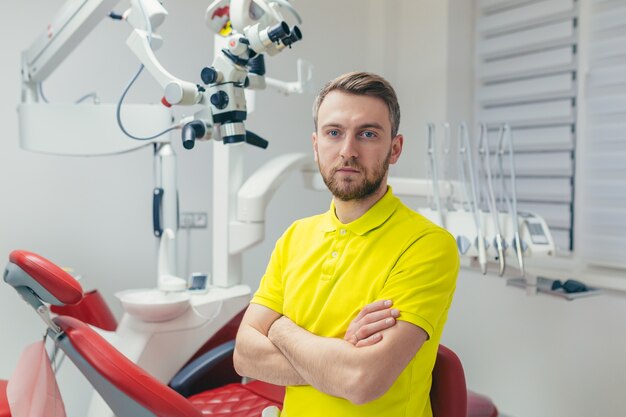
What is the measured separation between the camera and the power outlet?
321 cm

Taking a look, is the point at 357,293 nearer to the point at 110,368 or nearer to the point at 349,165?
the point at 349,165

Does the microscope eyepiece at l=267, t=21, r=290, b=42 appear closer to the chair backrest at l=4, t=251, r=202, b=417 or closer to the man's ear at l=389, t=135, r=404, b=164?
the man's ear at l=389, t=135, r=404, b=164

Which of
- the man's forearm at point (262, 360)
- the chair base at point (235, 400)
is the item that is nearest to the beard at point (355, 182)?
the man's forearm at point (262, 360)

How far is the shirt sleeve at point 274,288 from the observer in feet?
4.84

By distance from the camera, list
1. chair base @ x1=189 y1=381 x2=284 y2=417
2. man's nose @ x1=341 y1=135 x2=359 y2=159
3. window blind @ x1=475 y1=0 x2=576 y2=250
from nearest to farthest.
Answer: man's nose @ x1=341 y1=135 x2=359 y2=159 < chair base @ x1=189 y1=381 x2=284 y2=417 < window blind @ x1=475 y1=0 x2=576 y2=250

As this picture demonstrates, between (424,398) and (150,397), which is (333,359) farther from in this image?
(150,397)

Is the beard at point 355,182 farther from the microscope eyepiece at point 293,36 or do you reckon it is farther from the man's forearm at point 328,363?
the microscope eyepiece at point 293,36

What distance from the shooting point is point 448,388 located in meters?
1.45

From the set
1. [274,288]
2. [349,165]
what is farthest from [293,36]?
[274,288]

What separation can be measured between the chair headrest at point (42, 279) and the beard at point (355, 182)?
0.72 meters

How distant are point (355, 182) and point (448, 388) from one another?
0.55m

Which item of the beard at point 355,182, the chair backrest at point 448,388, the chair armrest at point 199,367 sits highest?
the beard at point 355,182

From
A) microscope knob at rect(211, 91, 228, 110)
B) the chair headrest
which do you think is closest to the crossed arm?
the chair headrest

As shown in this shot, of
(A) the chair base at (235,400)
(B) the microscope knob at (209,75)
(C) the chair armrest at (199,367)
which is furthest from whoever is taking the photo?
(C) the chair armrest at (199,367)
